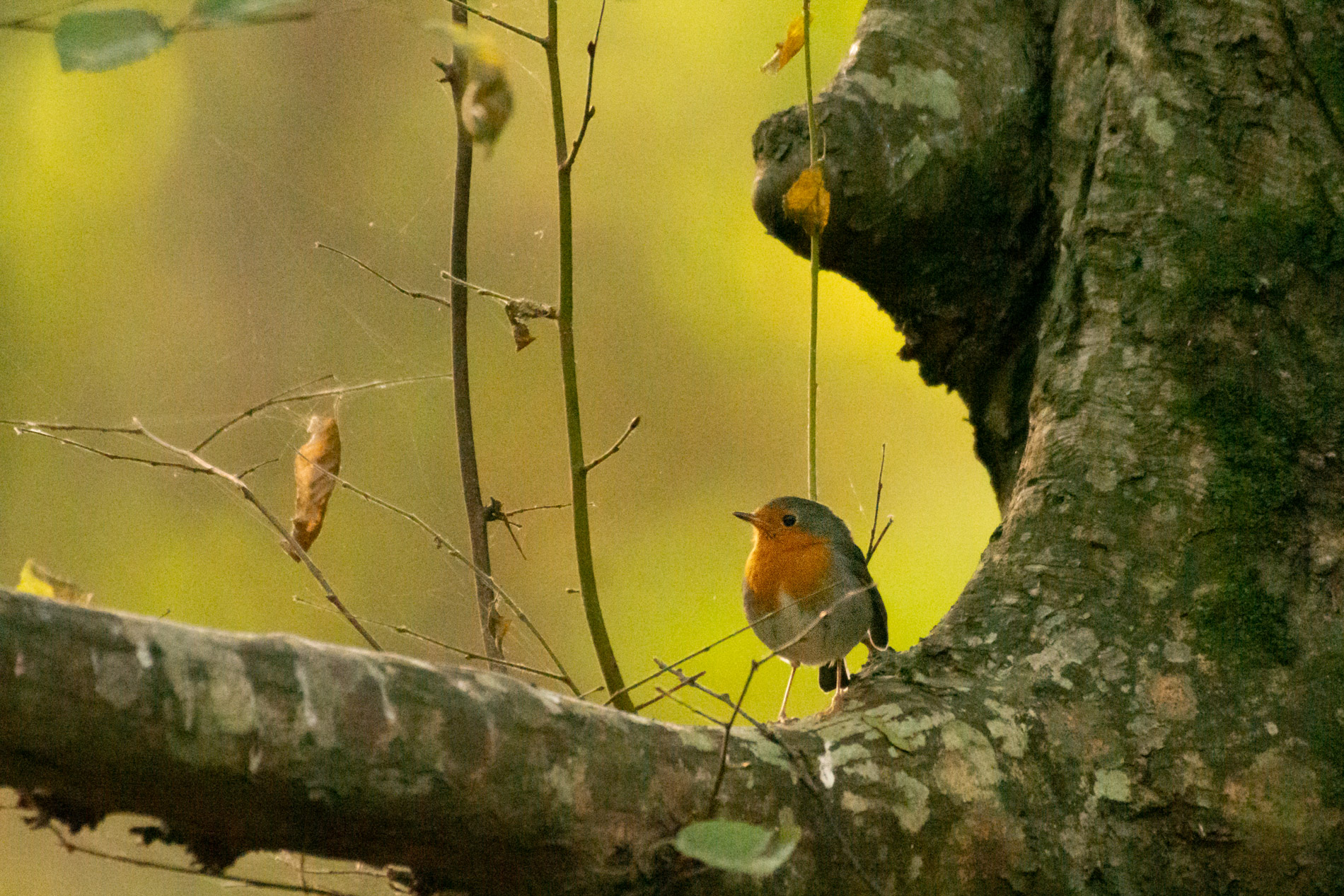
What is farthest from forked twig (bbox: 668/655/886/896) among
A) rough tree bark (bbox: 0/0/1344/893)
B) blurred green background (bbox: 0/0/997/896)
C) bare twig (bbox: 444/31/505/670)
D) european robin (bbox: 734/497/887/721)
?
blurred green background (bbox: 0/0/997/896)

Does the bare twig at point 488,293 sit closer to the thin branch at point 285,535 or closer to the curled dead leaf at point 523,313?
the curled dead leaf at point 523,313

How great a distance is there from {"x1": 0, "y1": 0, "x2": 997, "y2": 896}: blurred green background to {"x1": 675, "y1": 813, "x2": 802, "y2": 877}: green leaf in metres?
2.92

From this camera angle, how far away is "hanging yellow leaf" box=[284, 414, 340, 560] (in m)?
2.52

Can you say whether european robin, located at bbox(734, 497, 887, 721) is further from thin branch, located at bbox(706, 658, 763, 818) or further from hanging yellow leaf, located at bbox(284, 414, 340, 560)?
thin branch, located at bbox(706, 658, 763, 818)

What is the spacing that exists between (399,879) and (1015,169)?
217 centimetres

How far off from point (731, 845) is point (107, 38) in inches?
38.0

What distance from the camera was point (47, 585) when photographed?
6.45ft

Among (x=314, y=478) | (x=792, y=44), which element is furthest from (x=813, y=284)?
(x=314, y=478)

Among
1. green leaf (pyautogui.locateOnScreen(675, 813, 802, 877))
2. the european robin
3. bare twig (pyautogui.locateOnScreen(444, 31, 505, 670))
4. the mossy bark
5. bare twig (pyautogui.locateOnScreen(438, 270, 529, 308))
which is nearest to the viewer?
green leaf (pyautogui.locateOnScreen(675, 813, 802, 877))

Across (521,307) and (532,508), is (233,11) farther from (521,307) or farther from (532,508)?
(532,508)

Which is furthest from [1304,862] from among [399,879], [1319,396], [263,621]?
[263,621]

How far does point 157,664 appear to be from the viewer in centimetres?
117

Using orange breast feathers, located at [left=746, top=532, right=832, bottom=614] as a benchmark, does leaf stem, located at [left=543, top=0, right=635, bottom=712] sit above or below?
above

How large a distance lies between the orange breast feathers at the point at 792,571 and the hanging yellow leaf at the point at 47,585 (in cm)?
209
